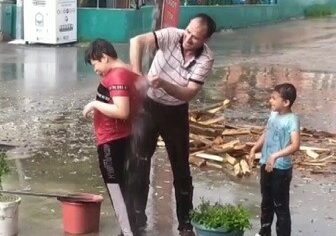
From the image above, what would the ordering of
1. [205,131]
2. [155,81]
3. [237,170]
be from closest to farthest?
[155,81] < [237,170] < [205,131]

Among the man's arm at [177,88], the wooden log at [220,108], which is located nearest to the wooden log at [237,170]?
the man's arm at [177,88]

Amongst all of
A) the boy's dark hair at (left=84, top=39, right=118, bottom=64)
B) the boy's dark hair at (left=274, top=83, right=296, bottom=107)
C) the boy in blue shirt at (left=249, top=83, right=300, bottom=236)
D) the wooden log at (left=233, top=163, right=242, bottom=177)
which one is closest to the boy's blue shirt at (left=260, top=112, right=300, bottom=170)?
the boy in blue shirt at (left=249, top=83, right=300, bottom=236)

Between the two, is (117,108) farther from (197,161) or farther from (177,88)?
(197,161)

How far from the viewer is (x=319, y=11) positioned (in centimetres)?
4319

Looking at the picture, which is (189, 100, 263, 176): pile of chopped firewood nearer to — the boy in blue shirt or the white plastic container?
the boy in blue shirt

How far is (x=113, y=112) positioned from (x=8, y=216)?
1263 millimetres

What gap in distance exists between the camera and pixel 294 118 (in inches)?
223

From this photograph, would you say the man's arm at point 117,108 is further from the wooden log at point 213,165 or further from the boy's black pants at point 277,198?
the wooden log at point 213,165

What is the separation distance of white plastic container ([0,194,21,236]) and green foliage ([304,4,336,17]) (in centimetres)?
3765

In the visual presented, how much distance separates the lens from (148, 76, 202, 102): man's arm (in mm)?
5227

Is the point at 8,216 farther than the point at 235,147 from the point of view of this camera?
No

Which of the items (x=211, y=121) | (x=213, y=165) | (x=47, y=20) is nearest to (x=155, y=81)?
(x=213, y=165)

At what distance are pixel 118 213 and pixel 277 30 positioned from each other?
26992mm

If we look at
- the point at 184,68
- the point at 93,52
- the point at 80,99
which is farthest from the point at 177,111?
the point at 80,99
